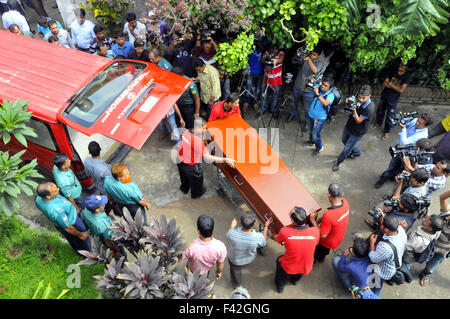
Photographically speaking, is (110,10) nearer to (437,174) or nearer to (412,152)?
(412,152)

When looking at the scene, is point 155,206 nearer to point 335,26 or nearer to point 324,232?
point 324,232

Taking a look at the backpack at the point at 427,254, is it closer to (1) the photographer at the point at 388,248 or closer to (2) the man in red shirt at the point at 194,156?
(1) the photographer at the point at 388,248

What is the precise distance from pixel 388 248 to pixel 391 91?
3365mm

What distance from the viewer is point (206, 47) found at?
20.4ft

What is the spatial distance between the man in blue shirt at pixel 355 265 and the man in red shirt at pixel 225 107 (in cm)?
252

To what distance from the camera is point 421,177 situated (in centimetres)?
446

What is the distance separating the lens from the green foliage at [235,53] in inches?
217

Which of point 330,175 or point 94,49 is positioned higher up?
point 94,49

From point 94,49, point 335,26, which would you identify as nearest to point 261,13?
point 335,26

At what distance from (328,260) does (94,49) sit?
5605 mm

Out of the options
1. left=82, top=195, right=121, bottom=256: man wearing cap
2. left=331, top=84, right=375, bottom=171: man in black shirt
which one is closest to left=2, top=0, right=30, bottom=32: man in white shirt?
left=82, top=195, right=121, bottom=256: man wearing cap

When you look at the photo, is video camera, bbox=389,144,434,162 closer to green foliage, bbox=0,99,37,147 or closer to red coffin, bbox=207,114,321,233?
red coffin, bbox=207,114,321,233

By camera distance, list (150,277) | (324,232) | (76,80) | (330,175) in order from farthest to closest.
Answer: (330,175) < (76,80) < (324,232) < (150,277)

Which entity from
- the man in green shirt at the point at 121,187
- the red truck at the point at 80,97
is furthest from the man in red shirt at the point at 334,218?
the red truck at the point at 80,97
